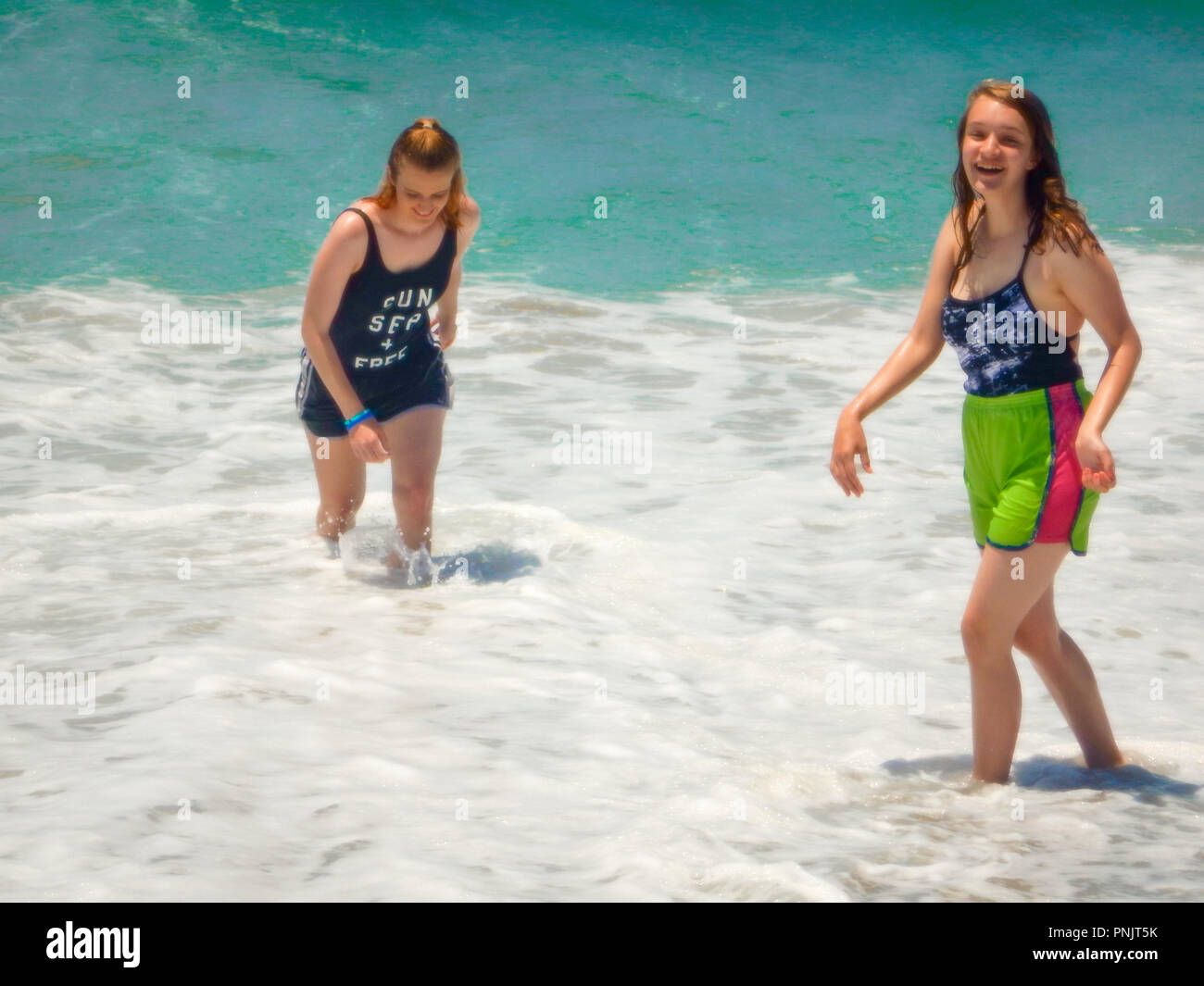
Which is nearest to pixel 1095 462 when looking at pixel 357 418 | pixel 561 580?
pixel 357 418

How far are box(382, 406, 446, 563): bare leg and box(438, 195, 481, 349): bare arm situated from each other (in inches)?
14.7

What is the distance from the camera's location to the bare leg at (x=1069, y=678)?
3543 millimetres

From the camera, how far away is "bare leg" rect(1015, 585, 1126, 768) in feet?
11.6

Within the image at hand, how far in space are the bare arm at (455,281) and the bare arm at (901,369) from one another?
2.10 m

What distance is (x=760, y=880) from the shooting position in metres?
3.12

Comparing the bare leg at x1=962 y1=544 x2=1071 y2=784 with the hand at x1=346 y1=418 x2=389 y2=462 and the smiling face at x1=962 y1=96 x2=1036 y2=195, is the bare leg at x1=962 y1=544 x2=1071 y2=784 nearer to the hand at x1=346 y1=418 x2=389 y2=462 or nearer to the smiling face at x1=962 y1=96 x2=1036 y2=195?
the smiling face at x1=962 y1=96 x2=1036 y2=195

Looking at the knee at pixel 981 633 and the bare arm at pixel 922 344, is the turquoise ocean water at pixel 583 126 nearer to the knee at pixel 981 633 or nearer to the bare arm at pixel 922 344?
the bare arm at pixel 922 344

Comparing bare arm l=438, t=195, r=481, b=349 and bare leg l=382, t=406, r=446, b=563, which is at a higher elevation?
bare arm l=438, t=195, r=481, b=349

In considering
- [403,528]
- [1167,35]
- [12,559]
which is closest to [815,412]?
[403,528]

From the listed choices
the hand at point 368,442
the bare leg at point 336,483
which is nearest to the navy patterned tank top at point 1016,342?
the hand at point 368,442

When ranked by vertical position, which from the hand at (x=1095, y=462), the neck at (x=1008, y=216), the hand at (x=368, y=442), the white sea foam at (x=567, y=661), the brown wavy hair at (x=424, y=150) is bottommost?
the white sea foam at (x=567, y=661)

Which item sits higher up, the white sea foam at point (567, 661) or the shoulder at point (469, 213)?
the shoulder at point (469, 213)

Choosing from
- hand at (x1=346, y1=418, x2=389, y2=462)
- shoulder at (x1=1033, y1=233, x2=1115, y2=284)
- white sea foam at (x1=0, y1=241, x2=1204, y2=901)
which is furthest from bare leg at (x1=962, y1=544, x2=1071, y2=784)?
hand at (x1=346, y1=418, x2=389, y2=462)

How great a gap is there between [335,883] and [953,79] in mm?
20889
